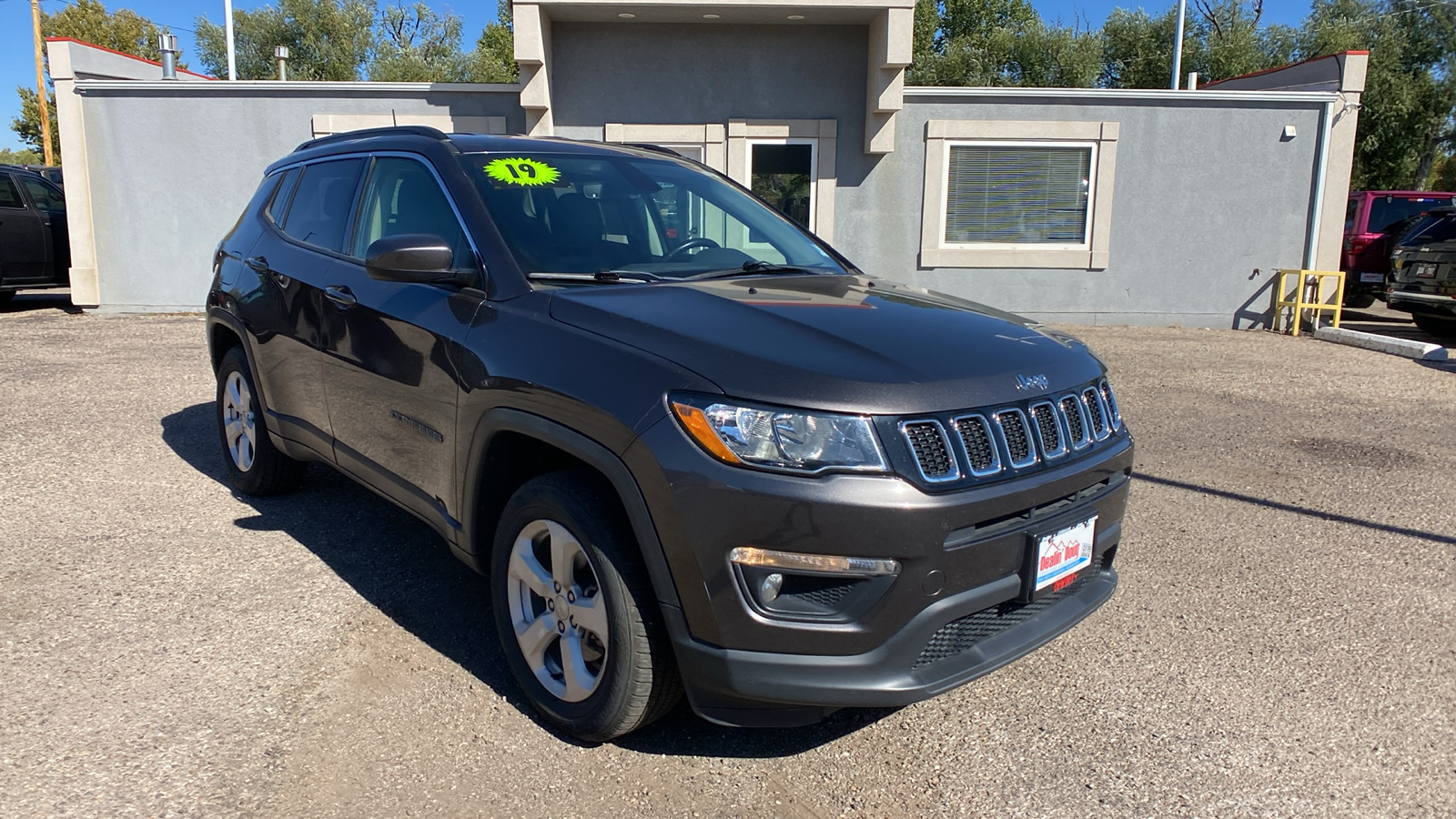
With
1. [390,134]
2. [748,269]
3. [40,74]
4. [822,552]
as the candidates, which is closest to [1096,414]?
[822,552]

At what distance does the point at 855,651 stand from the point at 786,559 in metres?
0.29

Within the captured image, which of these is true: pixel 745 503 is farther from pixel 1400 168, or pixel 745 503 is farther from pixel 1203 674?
pixel 1400 168

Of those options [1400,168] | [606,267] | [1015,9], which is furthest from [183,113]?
[1015,9]

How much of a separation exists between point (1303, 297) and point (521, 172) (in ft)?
Result: 40.4

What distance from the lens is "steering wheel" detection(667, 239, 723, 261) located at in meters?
3.50


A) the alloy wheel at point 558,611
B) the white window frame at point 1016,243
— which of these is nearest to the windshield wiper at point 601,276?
the alloy wheel at point 558,611

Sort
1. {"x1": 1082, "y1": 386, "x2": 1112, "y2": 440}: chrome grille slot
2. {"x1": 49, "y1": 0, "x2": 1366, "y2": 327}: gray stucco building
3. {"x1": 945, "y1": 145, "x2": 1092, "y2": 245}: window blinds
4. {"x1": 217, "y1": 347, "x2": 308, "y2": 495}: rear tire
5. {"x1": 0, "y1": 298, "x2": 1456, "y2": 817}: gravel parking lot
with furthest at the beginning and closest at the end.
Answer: {"x1": 945, "y1": 145, "x2": 1092, "y2": 245}: window blinds → {"x1": 49, "y1": 0, "x2": 1366, "y2": 327}: gray stucco building → {"x1": 217, "y1": 347, "x2": 308, "y2": 495}: rear tire → {"x1": 1082, "y1": 386, "x2": 1112, "y2": 440}: chrome grille slot → {"x1": 0, "y1": 298, "x2": 1456, "y2": 817}: gravel parking lot

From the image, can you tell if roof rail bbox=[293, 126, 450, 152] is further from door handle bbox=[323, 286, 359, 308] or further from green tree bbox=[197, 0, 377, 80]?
green tree bbox=[197, 0, 377, 80]

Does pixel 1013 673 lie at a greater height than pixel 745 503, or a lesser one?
lesser

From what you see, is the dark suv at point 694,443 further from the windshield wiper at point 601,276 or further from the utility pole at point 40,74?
the utility pole at point 40,74

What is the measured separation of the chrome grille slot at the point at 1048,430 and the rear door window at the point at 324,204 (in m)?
2.82

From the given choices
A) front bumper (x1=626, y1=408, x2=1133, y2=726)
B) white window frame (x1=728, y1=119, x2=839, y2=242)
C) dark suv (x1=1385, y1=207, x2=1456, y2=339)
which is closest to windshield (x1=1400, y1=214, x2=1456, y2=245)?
dark suv (x1=1385, y1=207, x2=1456, y2=339)

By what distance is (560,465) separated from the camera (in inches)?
116

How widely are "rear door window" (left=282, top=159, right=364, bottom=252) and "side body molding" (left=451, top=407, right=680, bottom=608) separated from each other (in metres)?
1.53
